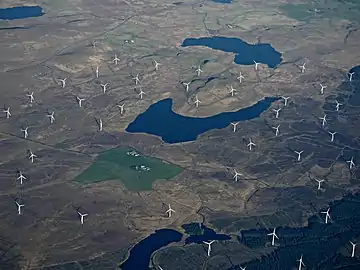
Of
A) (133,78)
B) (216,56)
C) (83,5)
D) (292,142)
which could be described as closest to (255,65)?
(216,56)

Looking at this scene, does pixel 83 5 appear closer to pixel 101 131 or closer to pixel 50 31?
pixel 50 31

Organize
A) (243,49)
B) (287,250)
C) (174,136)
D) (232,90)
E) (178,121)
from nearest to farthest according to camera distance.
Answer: (287,250) → (174,136) → (178,121) → (232,90) → (243,49)

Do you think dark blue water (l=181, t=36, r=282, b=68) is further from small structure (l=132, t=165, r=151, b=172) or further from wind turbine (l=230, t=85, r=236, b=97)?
small structure (l=132, t=165, r=151, b=172)

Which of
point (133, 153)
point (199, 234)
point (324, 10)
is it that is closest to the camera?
point (199, 234)

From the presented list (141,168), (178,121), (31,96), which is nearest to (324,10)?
(178,121)

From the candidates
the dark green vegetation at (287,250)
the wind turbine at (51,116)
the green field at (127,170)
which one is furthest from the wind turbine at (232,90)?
the dark green vegetation at (287,250)

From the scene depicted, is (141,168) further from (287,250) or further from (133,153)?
(287,250)
